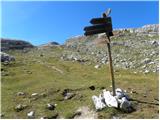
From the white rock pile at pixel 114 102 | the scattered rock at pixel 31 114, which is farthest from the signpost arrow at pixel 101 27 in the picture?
the scattered rock at pixel 31 114

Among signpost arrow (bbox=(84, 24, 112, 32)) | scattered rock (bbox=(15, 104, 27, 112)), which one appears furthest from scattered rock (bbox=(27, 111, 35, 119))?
signpost arrow (bbox=(84, 24, 112, 32))

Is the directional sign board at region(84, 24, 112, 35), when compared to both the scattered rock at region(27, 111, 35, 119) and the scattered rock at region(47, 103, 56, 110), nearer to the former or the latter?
the scattered rock at region(47, 103, 56, 110)

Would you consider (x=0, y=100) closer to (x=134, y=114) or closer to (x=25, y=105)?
(x=25, y=105)

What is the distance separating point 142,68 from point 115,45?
154 feet

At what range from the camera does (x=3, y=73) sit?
5109cm

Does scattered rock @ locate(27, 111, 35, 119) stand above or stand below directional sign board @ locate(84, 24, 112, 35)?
below

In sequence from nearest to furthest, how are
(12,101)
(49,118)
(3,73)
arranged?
1. (49,118)
2. (12,101)
3. (3,73)

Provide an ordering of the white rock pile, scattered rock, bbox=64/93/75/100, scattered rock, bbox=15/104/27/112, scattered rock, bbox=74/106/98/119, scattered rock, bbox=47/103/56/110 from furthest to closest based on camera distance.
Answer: scattered rock, bbox=64/93/75/100, scattered rock, bbox=15/104/27/112, scattered rock, bbox=47/103/56/110, scattered rock, bbox=74/106/98/119, the white rock pile

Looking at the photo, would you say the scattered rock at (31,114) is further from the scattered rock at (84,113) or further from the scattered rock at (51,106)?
the scattered rock at (84,113)

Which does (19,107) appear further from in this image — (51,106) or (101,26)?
(101,26)

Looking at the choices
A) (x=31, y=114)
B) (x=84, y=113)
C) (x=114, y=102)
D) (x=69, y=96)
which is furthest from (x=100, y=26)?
(x=31, y=114)

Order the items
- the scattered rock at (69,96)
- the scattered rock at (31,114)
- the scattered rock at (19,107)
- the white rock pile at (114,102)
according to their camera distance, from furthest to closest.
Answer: the scattered rock at (69,96) → the scattered rock at (19,107) → the scattered rock at (31,114) → the white rock pile at (114,102)

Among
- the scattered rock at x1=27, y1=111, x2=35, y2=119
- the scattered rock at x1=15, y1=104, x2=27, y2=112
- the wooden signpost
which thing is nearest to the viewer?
the scattered rock at x1=27, y1=111, x2=35, y2=119

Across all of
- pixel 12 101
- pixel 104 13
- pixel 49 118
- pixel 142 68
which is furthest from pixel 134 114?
pixel 142 68
